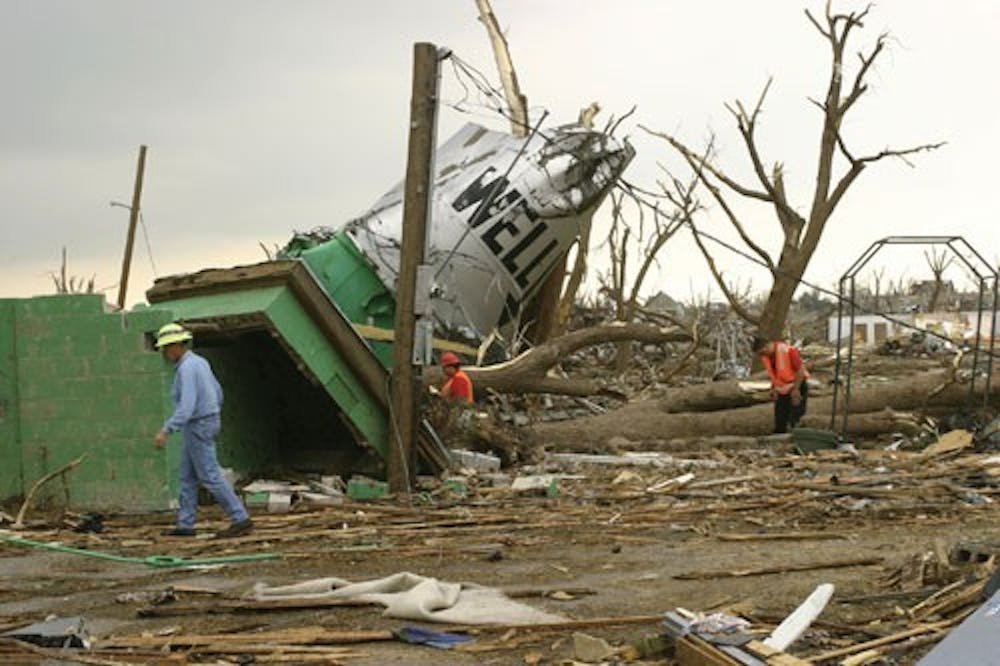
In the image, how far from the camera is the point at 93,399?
12.3 meters

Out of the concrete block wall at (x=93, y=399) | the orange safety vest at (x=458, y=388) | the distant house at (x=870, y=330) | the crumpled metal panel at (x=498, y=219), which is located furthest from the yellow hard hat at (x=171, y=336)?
the distant house at (x=870, y=330)

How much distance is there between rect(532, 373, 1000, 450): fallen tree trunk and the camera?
56.5 ft

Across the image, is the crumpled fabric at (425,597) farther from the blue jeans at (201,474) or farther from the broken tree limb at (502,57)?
the broken tree limb at (502,57)

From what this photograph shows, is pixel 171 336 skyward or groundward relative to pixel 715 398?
skyward

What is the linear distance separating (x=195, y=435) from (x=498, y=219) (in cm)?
897

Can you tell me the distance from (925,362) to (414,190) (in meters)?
17.1

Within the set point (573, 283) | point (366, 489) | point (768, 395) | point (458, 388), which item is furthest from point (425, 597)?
point (573, 283)

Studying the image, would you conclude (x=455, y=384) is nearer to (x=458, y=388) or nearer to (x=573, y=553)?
(x=458, y=388)

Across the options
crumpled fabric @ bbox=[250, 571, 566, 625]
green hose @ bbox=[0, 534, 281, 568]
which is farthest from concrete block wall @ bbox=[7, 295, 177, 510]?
crumpled fabric @ bbox=[250, 571, 566, 625]

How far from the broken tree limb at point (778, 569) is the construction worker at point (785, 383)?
30.6 ft

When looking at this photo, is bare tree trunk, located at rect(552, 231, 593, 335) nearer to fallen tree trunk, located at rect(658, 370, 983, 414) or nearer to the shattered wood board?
fallen tree trunk, located at rect(658, 370, 983, 414)

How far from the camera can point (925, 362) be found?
26.8 metres

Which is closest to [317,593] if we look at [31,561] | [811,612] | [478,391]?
[811,612]

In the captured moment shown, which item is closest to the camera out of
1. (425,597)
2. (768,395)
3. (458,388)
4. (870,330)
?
(425,597)
